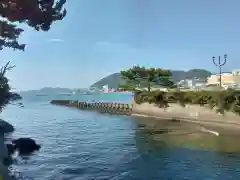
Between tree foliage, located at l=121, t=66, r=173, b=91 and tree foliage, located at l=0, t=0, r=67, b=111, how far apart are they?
6030cm

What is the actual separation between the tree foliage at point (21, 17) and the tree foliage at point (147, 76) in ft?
198

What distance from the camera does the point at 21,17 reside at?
13492 mm

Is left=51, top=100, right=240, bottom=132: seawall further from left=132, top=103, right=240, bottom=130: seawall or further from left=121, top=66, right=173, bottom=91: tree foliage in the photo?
left=121, top=66, right=173, bottom=91: tree foliage

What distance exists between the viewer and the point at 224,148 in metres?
26.8

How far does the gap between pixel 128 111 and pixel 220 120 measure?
1125 inches

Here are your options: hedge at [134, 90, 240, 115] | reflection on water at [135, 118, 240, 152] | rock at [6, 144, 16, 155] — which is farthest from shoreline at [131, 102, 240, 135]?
rock at [6, 144, 16, 155]

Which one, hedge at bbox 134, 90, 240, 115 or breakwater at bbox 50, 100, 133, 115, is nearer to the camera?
hedge at bbox 134, 90, 240, 115

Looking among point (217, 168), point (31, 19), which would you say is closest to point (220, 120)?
point (217, 168)

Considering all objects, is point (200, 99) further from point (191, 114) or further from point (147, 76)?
point (147, 76)

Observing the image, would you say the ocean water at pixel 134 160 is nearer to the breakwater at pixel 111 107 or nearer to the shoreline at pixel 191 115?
the shoreline at pixel 191 115

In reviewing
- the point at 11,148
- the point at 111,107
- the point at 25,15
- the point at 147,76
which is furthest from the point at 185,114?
the point at 25,15

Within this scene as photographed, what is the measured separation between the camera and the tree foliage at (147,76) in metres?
77.5

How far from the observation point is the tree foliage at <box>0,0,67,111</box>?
13000mm

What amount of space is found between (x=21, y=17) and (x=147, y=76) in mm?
65064
